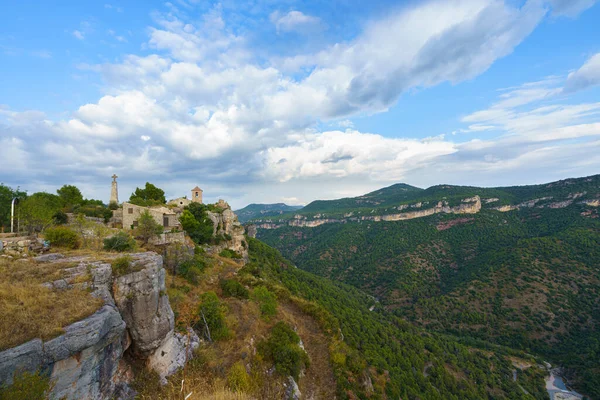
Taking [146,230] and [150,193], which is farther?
[150,193]

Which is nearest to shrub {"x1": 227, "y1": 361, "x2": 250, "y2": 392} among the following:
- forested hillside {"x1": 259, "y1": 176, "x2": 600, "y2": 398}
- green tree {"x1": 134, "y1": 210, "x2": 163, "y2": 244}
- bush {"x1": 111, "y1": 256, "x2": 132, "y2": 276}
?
bush {"x1": 111, "y1": 256, "x2": 132, "y2": 276}

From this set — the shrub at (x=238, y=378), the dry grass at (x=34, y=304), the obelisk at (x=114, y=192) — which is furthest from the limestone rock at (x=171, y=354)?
the obelisk at (x=114, y=192)

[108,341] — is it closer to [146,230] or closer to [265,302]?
[265,302]

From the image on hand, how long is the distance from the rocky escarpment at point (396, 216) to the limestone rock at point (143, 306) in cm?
13335

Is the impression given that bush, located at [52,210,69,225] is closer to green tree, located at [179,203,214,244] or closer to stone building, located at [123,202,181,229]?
stone building, located at [123,202,181,229]

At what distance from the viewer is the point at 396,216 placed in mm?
132875

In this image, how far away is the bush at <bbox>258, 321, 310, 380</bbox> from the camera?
14742mm

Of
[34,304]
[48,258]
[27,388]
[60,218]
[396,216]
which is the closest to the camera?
[27,388]

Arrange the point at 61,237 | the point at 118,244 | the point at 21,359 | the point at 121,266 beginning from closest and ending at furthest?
the point at 21,359, the point at 121,266, the point at 61,237, the point at 118,244

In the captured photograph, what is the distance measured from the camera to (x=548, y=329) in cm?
5169

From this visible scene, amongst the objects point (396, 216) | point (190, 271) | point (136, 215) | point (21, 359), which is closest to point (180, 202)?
point (136, 215)

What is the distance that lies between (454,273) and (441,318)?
87.3 feet

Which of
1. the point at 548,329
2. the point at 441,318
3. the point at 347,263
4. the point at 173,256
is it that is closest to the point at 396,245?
the point at 347,263

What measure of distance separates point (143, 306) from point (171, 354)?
122 inches
